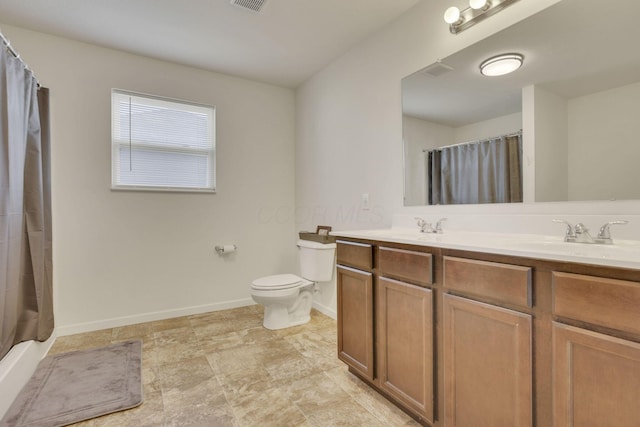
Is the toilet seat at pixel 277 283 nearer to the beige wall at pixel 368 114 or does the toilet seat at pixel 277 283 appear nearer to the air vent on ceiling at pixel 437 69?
the beige wall at pixel 368 114

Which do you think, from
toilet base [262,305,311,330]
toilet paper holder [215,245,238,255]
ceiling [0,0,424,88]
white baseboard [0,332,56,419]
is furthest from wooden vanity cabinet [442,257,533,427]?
toilet paper holder [215,245,238,255]

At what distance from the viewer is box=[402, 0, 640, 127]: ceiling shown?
1306mm

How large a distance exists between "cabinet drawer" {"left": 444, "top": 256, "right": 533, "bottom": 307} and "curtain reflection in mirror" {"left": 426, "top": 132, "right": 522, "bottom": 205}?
67 centimetres

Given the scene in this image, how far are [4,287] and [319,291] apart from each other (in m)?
2.25

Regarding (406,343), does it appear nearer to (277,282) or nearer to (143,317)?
(277,282)

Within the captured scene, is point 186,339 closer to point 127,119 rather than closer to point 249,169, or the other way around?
point 249,169

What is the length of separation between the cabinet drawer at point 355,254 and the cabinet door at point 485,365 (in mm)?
494

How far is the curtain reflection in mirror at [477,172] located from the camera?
1641 millimetres

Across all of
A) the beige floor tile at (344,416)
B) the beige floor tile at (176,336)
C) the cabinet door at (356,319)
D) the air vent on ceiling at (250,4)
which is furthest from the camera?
the beige floor tile at (176,336)

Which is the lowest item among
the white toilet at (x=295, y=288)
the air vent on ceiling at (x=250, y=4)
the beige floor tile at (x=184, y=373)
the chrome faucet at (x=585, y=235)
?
the beige floor tile at (x=184, y=373)

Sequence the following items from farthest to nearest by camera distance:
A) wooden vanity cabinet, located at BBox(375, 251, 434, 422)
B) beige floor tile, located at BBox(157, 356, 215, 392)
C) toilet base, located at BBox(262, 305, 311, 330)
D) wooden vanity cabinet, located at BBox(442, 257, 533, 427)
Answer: toilet base, located at BBox(262, 305, 311, 330), beige floor tile, located at BBox(157, 356, 215, 392), wooden vanity cabinet, located at BBox(375, 251, 434, 422), wooden vanity cabinet, located at BBox(442, 257, 533, 427)

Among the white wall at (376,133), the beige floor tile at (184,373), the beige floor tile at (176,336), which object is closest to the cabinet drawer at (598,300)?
the white wall at (376,133)

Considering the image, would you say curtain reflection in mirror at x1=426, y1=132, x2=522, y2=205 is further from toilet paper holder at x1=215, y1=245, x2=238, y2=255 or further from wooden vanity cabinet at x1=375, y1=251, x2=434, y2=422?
toilet paper holder at x1=215, y1=245, x2=238, y2=255

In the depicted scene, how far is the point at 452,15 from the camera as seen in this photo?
69.3 inches
